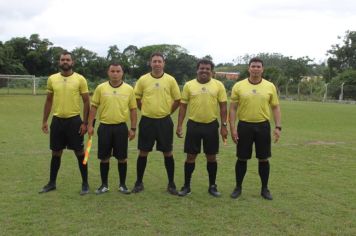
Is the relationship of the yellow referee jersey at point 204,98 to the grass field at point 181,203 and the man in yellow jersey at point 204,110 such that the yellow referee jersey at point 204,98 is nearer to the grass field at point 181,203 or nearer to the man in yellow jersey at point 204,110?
the man in yellow jersey at point 204,110

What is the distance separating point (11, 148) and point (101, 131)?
16.2 ft

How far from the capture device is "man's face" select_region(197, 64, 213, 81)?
645cm

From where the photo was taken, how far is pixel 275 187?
7059 millimetres

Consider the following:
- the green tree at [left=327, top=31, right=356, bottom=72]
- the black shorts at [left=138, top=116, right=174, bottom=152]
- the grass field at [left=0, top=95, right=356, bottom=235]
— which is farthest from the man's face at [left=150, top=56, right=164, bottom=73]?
the green tree at [left=327, top=31, right=356, bottom=72]

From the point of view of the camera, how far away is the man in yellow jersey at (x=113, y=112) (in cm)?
645

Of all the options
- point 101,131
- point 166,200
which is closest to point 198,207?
point 166,200

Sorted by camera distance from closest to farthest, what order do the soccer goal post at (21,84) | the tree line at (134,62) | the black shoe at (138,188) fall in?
1. the black shoe at (138,188)
2. the soccer goal post at (21,84)
3. the tree line at (134,62)

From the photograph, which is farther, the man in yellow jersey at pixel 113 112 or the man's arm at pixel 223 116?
the man's arm at pixel 223 116

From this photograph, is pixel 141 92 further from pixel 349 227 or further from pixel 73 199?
pixel 349 227

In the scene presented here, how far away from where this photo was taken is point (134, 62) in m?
62.4

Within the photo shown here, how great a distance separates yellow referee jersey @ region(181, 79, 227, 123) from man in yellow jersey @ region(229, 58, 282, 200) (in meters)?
0.22

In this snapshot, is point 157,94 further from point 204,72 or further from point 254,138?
point 254,138

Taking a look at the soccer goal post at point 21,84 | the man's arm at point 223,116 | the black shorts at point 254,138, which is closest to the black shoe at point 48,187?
the man's arm at point 223,116

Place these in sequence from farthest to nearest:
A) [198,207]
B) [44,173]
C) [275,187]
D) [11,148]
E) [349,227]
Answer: [11,148], [44,173], [275,187], [198,207], [349,227]
